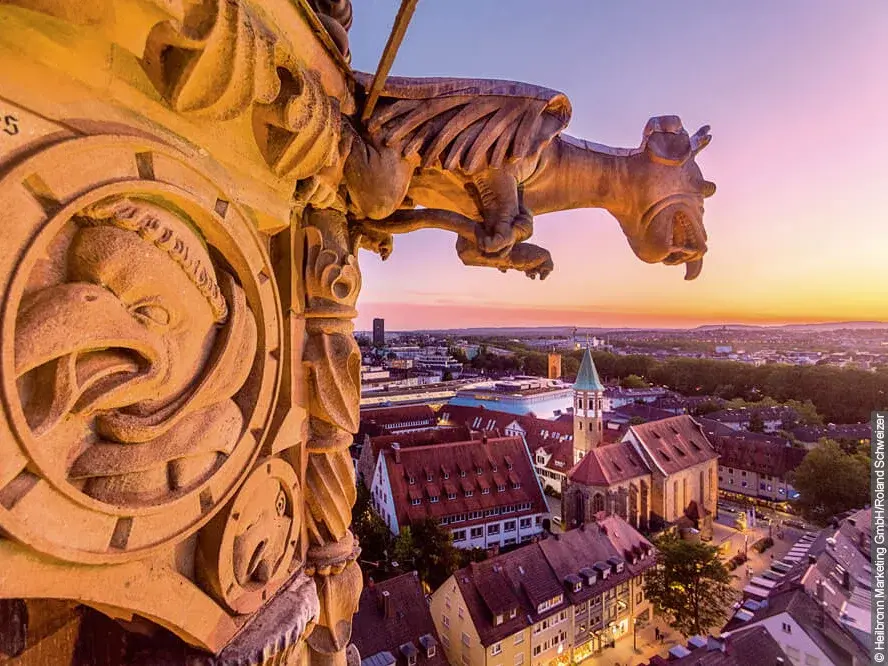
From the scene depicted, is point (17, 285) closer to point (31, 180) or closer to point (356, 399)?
point (31, 180)

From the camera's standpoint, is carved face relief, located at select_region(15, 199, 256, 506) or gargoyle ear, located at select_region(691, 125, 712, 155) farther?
gargoyle ear, located at select_region(691, 125, 712, 155)

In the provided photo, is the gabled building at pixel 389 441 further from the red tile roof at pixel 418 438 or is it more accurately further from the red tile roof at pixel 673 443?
the red tile roof at pixel 673 443

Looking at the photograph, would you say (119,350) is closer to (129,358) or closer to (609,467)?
(129,358)

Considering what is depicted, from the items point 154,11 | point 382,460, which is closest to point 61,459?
point 154,11

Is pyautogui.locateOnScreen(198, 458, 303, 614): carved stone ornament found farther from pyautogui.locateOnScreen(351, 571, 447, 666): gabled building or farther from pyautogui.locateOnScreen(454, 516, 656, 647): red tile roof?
pyautogui.locateOnScreen(454, 516, 656, 647): red tile roof

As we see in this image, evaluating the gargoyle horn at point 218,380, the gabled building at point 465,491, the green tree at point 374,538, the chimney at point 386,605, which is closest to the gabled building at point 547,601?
the chimney at point 386,605

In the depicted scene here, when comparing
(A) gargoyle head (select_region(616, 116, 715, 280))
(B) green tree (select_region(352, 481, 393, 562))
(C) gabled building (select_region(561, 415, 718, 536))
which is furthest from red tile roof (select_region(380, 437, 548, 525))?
(A) gargoyle head (select_region(616, 116, 715, 280))
